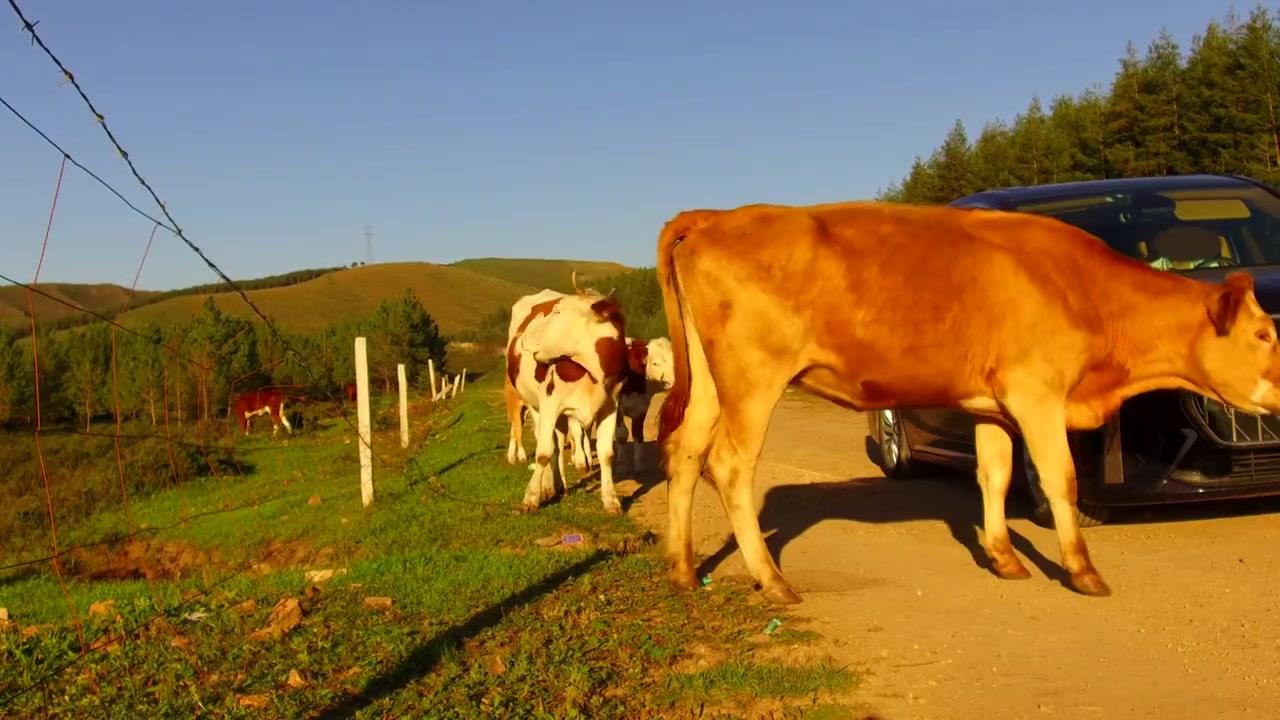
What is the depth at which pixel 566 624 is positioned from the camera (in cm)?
579

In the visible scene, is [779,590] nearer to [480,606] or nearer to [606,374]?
[480,606]

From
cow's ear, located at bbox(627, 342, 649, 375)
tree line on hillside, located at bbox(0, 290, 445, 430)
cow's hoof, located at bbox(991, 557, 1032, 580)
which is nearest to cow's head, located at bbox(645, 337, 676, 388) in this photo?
cow's ear, located at bbox(627, 342, 649, 375)

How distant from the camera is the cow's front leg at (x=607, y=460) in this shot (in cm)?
1016

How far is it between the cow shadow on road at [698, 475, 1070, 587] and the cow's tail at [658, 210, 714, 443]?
105cm

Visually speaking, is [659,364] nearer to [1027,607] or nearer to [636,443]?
[636,443]

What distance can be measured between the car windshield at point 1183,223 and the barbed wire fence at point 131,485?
19.0 ft

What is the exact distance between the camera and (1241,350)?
618 centimetres

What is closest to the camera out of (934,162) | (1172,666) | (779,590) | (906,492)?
(1172,666)

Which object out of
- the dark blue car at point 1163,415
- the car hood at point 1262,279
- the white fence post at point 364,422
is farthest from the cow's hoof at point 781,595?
the white fence post at point 364,422

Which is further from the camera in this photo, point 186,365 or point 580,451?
point 186,365

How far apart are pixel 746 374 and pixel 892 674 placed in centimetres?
194

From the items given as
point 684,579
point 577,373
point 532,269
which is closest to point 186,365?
point 577,373

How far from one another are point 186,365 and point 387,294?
314 ft

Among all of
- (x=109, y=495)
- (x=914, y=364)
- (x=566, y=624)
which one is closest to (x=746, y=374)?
(x=914, y=364)
